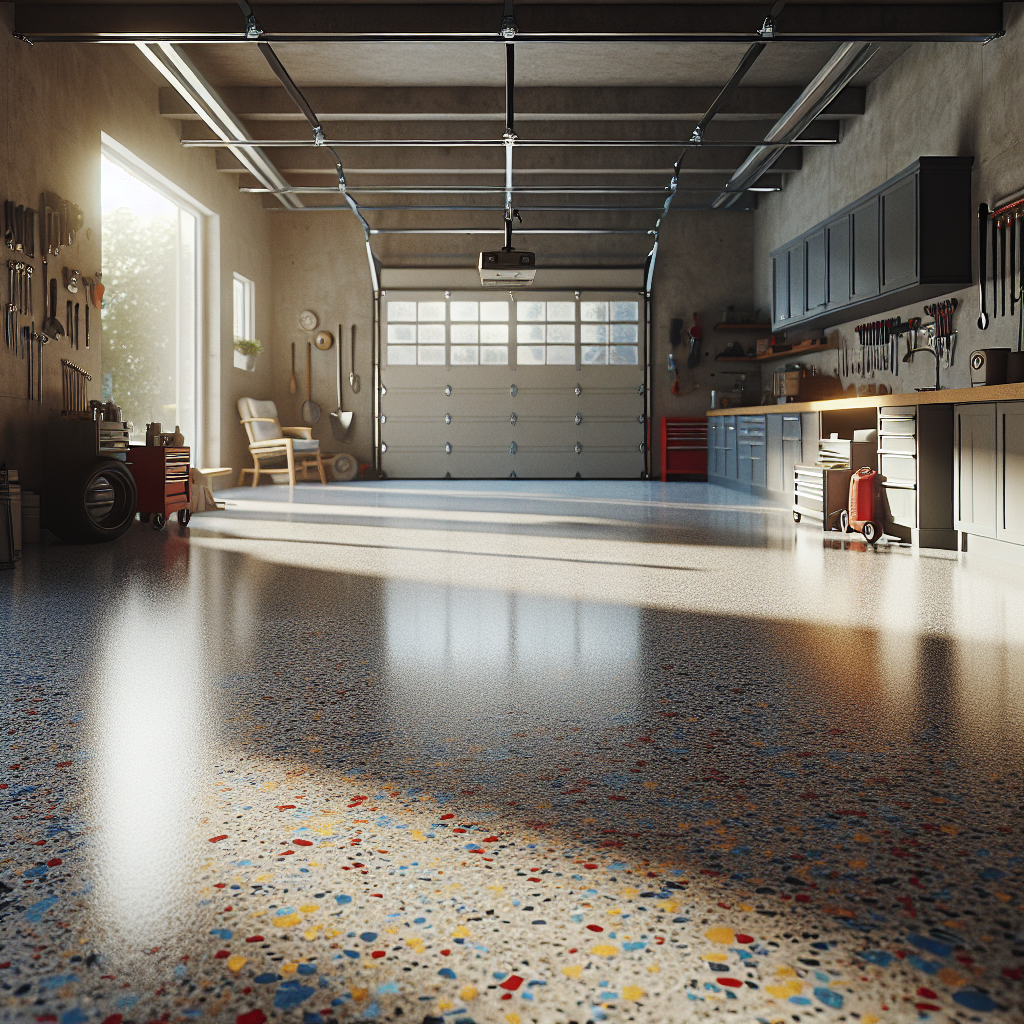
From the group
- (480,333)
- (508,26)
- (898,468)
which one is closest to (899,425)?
(898,468)

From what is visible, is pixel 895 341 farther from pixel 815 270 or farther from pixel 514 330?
pixel 514 330

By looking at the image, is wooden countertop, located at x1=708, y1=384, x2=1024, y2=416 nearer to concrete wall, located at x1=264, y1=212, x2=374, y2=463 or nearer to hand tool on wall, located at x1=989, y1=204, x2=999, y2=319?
hand tool on wall, located at x1=989, y1=204, x2=999, y2=319

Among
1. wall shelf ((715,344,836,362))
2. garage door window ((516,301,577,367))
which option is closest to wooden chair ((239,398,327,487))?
garage door window ((516,301,577,367))

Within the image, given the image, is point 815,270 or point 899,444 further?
point 815,270

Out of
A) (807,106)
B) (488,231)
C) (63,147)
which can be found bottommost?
(63,147)

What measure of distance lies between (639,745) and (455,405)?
1125 cm

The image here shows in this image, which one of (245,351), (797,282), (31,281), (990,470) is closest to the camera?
(990,470)

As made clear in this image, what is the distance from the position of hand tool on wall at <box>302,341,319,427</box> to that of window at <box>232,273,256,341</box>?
38.5 inches

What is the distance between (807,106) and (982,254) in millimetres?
2397

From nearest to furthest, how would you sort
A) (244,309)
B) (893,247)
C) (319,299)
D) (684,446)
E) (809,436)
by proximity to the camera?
(893,247) < (809,436) < (244,309) < (684,446) < (319,299)

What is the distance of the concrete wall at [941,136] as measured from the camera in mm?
5961

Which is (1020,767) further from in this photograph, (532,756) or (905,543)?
(905,543)

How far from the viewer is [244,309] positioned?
1173 cm

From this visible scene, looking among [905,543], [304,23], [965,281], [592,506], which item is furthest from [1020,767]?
[592,506]
